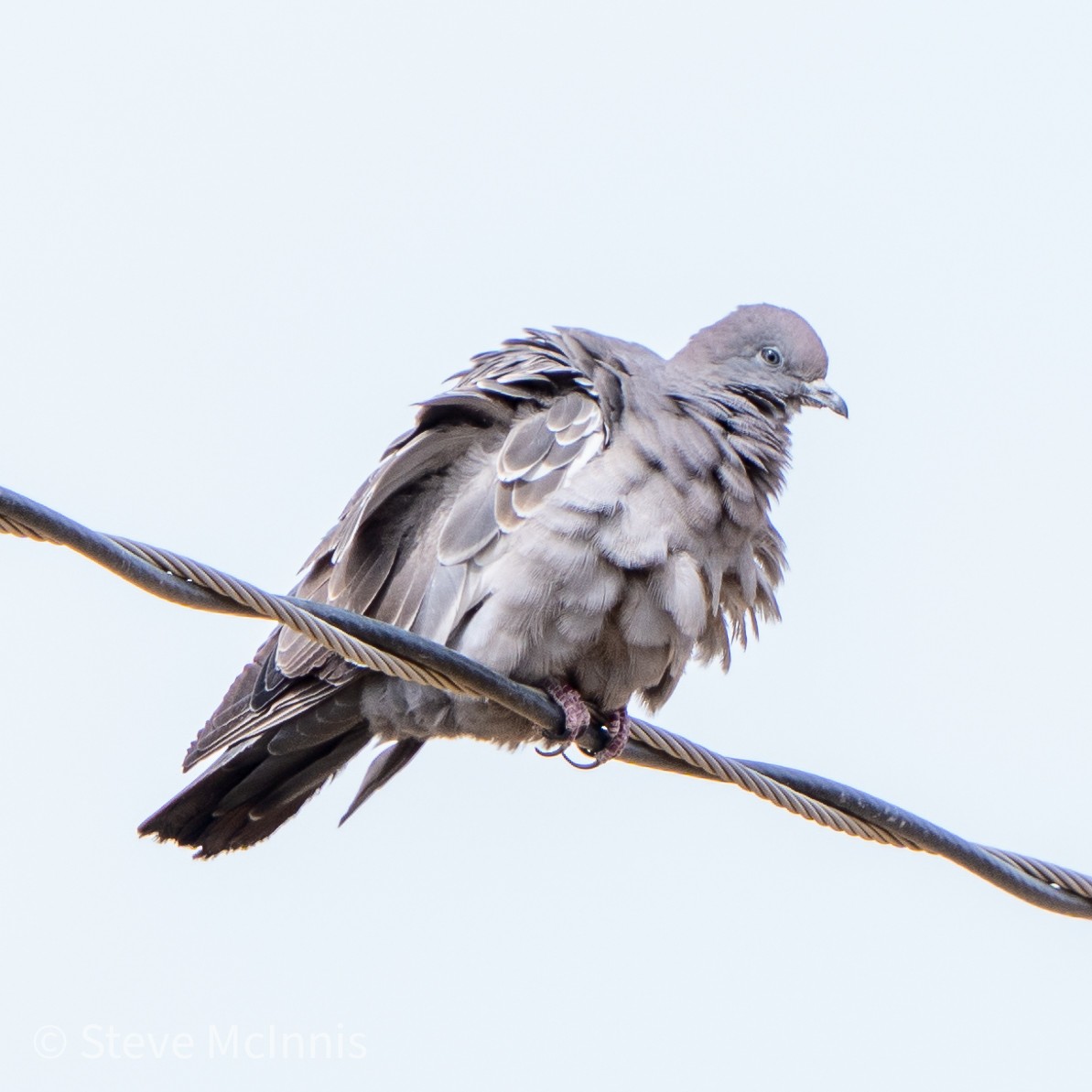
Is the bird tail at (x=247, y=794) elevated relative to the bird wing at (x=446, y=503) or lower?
lower

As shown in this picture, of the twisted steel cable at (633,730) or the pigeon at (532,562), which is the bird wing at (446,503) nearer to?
the pigeon at (532,562)

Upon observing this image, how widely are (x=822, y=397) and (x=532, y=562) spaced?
161 cm

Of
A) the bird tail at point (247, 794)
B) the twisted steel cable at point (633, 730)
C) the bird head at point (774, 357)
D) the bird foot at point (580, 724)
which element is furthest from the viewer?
the bird head at point (774, 357)

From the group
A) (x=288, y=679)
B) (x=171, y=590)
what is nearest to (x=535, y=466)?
(x=288, y=679)

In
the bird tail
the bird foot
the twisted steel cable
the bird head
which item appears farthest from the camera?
the bird head

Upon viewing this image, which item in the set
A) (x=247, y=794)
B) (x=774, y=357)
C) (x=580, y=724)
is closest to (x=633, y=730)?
(x=580, y=724)

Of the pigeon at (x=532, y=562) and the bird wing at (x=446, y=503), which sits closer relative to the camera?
the pigeon at (x=532, y=562)

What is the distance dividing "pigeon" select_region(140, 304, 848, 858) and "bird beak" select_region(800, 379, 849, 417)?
239 mm

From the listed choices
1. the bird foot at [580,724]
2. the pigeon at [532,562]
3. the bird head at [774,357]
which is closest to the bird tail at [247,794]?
the pigeon at [532,562]

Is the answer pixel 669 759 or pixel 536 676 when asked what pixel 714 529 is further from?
pixel 669 759

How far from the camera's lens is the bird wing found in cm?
495

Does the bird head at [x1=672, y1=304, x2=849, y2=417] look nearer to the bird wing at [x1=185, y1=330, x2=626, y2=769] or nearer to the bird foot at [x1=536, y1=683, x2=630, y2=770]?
the bird wing at [x1=185, y1=330, x2=626, y2=769]

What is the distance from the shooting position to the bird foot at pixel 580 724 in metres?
4.81

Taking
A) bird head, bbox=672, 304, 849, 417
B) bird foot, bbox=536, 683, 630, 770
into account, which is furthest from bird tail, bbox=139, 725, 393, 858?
bird head, bbox=672, 304, 849, 417
